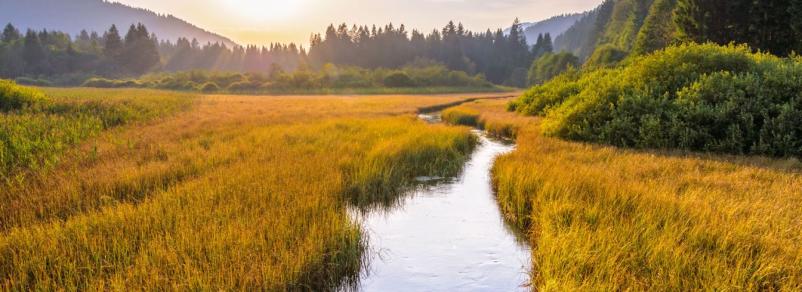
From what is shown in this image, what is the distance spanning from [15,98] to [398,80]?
79382mm

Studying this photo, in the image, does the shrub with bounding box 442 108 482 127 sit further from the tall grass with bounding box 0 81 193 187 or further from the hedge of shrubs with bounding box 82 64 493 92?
the hedge of shrubs with bounding box 82 64 493 92

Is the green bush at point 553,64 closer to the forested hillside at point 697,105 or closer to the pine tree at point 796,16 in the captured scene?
the pine tree at point 796,16

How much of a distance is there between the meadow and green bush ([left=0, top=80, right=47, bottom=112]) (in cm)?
903

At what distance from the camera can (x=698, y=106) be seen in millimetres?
13320

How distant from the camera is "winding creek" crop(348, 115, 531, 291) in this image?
20.1ft

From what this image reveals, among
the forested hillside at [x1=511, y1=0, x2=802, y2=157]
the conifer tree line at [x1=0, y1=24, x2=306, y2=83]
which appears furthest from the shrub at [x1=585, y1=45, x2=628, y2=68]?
the conifer tree line at [x1=0, y1=24, x2=306, y2=83]

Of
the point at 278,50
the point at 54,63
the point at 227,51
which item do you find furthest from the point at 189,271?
the point at 227,51

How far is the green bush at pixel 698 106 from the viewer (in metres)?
12.5

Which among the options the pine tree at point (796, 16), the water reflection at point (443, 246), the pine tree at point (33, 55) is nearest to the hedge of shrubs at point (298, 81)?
the pine tree at point (33, 55)

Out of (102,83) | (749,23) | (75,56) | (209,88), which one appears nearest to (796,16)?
(749,23)

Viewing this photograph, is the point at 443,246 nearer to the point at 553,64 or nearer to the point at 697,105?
the point at 697,105

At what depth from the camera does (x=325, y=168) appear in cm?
1111

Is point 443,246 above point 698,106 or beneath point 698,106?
beneath

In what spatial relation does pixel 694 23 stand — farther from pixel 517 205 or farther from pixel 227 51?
pixel 227 51
